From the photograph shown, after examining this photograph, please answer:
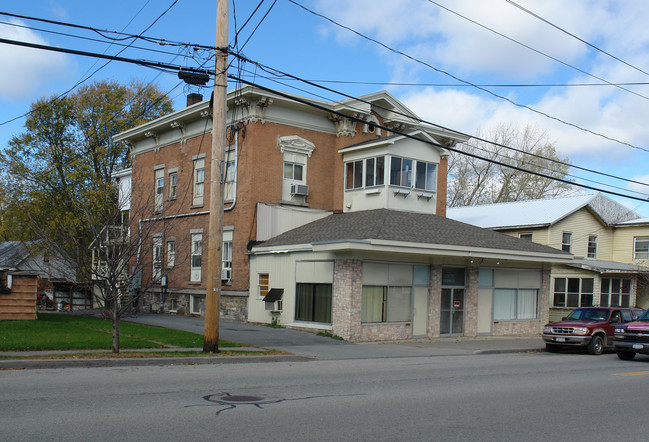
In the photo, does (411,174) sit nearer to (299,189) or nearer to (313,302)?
(299,189)

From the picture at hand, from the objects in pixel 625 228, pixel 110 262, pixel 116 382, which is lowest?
pixel 116 382

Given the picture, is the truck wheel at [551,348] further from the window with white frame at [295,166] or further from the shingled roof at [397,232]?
the window with white frame at [295,166]

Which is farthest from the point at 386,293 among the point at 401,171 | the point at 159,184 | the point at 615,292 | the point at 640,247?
the point at 640,247

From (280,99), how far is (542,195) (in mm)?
32479

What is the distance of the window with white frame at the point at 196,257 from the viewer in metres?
29.5

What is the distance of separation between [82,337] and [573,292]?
27368mm

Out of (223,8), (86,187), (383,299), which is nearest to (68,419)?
(223,8)

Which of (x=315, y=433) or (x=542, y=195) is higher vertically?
(x=542, y=195)

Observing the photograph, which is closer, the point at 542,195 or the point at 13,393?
the point at 13,393

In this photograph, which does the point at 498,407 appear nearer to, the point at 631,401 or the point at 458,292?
the point at 631,401

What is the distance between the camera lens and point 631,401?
10.7 m

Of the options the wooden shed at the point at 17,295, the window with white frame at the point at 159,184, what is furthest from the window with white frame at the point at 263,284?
the window with white frame at the point at 159,184

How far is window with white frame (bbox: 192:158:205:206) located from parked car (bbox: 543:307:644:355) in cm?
1617

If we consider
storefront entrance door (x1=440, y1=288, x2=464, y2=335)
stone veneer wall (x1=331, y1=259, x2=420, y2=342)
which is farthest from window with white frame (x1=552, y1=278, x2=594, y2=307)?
stone veneer wall (x1=331, y1=259, x2=420, y2=342)
